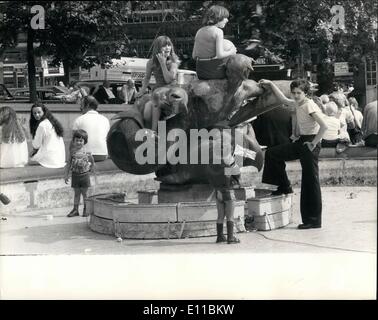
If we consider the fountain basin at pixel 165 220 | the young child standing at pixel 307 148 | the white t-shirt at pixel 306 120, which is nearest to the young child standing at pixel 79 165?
the fountain basin at pixel 165 220

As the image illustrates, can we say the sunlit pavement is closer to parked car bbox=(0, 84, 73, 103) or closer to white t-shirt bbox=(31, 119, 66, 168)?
white t-shirt bbox=(31, 119, 66, 168)

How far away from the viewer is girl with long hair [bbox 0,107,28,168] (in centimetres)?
1284

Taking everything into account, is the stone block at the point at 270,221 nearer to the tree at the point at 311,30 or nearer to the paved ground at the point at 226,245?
the paved ground at the point at 226,245

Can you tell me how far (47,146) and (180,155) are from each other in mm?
2922

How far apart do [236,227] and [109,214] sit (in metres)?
1.58

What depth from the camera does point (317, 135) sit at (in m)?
10.4

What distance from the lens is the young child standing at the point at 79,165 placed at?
1205 centimetres

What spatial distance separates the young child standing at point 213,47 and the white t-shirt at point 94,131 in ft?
9.08

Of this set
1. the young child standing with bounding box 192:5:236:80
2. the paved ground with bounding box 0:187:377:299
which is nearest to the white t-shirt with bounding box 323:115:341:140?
the paved ground with bounding box 0:187:377:299

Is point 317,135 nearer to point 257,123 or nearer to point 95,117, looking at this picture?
point 257,123

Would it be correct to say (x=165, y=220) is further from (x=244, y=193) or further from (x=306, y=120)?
(x=306, y=120)

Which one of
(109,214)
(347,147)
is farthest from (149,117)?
(347,147)

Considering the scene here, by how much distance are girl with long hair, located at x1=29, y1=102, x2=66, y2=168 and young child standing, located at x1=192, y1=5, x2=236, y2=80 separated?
3.26 metres

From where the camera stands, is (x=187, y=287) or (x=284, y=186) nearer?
(x=187, y=287)
